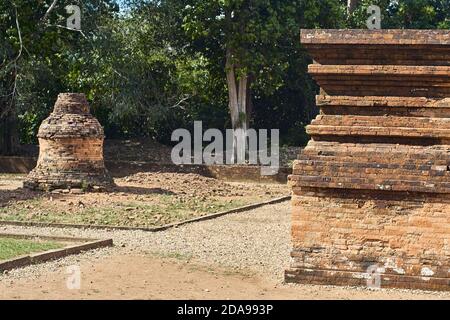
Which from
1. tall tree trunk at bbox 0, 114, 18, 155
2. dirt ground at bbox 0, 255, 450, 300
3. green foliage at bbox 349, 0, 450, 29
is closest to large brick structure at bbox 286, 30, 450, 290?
dirt ground at bbox 0, 255, 450, 300

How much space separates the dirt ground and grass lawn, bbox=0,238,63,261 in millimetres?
938

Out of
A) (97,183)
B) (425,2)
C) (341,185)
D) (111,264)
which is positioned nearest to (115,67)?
(97,183)

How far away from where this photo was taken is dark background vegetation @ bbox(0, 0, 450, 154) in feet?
84.1

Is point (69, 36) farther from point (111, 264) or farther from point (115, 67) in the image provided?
point (111, 264)

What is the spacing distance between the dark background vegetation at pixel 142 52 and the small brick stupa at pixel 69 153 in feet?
16.6

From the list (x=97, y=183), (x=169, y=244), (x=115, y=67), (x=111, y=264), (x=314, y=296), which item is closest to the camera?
(x=314, y=296)

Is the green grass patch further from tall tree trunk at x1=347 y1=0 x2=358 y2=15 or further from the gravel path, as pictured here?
tall tree trunk at x1=347 y1=0 x2=358 y2=15

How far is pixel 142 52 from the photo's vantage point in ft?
90.7

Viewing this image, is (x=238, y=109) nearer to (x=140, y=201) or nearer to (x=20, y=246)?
(x=140, y=201)

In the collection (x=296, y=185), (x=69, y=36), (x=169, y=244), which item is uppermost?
(x=69, y=36)

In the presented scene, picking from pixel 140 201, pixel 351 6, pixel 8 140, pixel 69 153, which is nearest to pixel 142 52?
pixel 8 140

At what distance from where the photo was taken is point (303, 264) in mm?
9484

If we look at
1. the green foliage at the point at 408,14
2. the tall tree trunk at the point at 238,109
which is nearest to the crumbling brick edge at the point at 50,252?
the tall tree trunk at the point at 238,109
